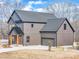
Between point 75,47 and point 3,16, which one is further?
point 3,16

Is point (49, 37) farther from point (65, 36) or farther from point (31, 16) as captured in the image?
point (31, 16)

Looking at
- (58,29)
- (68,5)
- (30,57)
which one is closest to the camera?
(30,57)

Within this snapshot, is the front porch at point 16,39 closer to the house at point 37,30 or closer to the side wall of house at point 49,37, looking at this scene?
the house at point 37,30

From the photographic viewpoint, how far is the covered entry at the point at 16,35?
50125 millimetres

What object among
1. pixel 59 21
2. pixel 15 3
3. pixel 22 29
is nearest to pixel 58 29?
pixel 59 21

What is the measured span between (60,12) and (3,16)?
1858 centimetres

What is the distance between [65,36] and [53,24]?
10.8 feet

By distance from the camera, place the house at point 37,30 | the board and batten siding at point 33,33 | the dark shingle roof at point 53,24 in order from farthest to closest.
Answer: the board and batten siding at point 33,33, the dark shingle roof at point 53,24, the house at point 37,30

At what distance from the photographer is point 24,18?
49906 millimetres

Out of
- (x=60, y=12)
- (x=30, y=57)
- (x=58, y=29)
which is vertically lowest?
(x=30, y=57)

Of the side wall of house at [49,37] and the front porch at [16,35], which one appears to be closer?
the side wall of house at [49,37]

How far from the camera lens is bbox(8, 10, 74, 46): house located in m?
49.3

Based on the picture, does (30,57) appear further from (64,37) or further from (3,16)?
(3,16)

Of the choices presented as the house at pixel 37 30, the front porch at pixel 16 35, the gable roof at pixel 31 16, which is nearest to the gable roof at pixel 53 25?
the house at pixel 37 30
